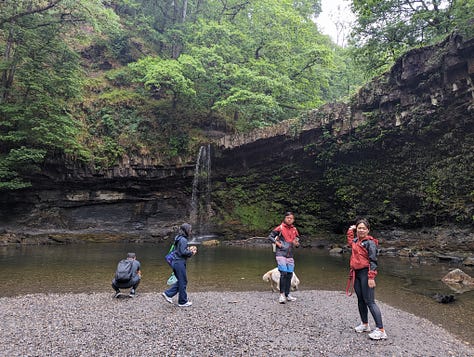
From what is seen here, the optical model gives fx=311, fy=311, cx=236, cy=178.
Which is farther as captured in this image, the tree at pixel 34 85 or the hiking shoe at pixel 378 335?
the tree at pixel 34 85

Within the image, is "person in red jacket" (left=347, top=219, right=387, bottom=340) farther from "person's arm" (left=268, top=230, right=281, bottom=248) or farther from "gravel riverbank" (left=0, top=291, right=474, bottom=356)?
"person's arm" (left=268, top=230, right=281, bottom=248)

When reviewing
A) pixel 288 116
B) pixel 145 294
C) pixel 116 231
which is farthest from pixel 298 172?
pixel 145 294

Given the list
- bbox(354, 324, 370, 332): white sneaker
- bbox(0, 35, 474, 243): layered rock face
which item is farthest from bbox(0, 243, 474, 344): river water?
bbox(0, 35, 474, 243): layered rock face

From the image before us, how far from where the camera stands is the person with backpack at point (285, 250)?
6.51m

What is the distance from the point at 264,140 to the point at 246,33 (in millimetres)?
11588

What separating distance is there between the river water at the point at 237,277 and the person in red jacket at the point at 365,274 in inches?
33.3

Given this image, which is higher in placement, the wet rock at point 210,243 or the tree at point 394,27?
the tree at point 394,27

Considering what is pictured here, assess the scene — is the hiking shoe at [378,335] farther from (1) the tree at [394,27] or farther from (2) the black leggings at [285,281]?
(1) the tree at [394,27]

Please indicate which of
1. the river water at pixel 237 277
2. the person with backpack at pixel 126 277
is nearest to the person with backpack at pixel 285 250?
the river water at pixel 237 277

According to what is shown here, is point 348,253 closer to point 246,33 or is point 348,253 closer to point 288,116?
point 288,116

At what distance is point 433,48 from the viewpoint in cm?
1481

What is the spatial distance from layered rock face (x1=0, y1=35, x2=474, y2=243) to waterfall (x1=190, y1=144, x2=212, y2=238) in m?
0.50

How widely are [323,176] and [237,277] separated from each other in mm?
13119

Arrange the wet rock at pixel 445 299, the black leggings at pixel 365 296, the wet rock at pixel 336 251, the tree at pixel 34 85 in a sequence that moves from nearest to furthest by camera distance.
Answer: the black leggings at pixel 365 296 → the wet rock at pixel 445 299 → the wet rock at pixel 336 251 → the tree at pixel 34 85
